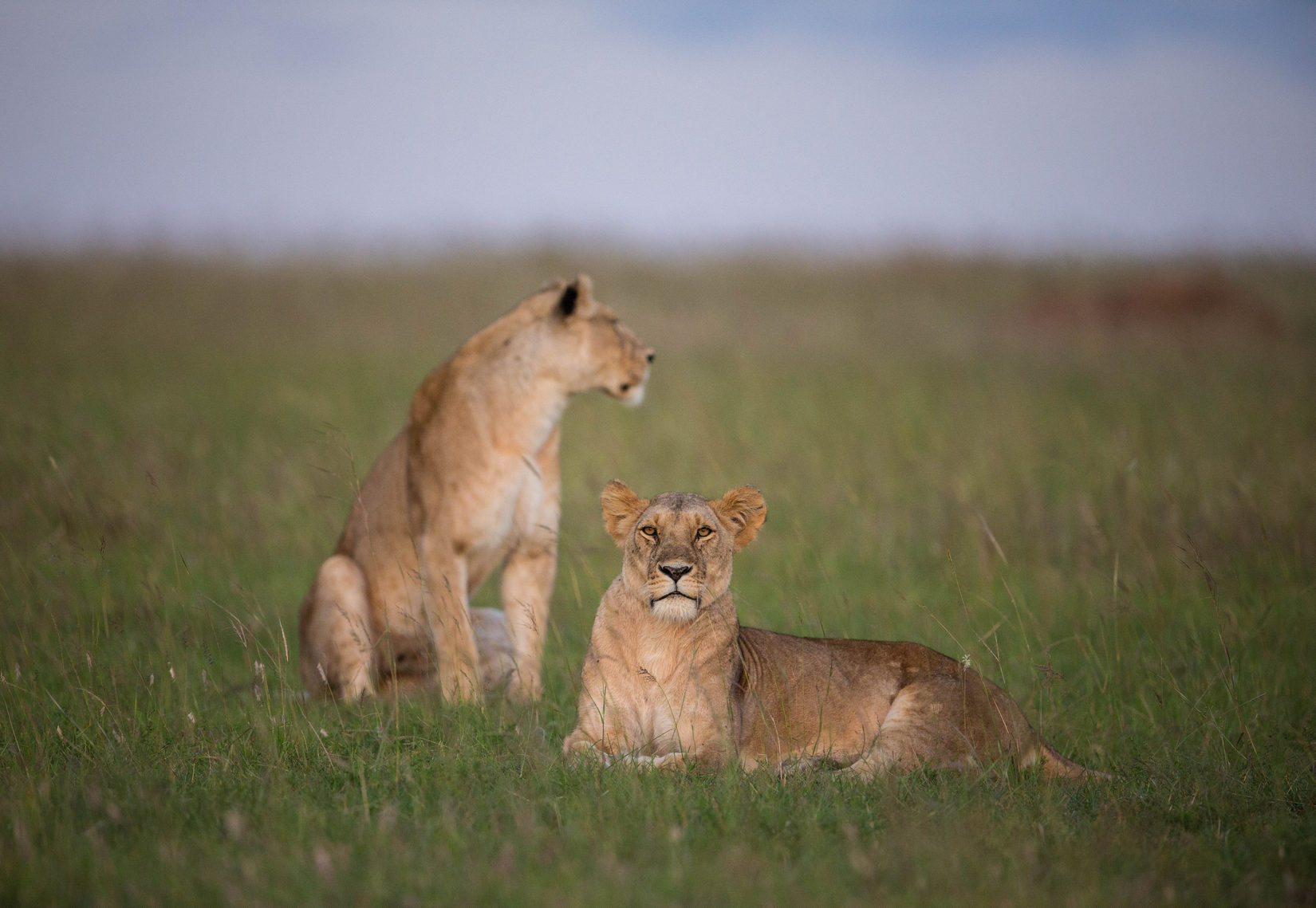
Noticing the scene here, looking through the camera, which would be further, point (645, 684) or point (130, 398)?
point (130, 398)

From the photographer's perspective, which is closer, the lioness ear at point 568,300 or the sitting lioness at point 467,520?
the sitting lioness at point 467,520

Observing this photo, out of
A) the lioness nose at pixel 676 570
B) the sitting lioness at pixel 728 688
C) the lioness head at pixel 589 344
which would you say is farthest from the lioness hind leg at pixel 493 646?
the lioness nose at pixel 676 570

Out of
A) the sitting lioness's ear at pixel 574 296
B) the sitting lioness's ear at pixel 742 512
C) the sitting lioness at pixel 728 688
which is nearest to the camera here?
the sitting lioness at pixel 728 688

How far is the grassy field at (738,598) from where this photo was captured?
3.44 meters

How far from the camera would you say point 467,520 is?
6094 millimetres

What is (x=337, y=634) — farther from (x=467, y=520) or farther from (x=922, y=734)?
(x=922, y=734)

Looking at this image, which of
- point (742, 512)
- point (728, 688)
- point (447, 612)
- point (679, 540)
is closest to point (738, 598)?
point (447, 612)

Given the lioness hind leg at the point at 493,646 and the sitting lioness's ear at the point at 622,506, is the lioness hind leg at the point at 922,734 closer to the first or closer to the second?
the sitting lioness's ear at the point at 622,506

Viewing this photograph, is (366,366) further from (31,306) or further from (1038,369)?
(1038,369)

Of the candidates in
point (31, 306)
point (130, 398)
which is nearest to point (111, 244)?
point (31, 306)

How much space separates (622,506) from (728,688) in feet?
2.90

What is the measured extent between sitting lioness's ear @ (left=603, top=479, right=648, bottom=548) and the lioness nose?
0.45 meters

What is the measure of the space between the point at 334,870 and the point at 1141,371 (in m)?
15.4

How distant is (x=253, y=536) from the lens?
9.22 meters
